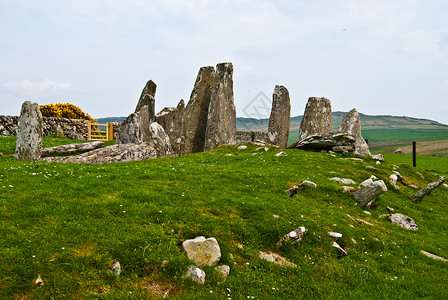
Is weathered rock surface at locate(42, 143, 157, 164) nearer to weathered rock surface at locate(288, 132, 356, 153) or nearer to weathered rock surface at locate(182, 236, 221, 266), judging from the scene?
weathered rock surface at locate(288, 132, 356, 153)

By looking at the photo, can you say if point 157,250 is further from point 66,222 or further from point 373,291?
point 373,291

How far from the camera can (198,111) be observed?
2569 centimetres

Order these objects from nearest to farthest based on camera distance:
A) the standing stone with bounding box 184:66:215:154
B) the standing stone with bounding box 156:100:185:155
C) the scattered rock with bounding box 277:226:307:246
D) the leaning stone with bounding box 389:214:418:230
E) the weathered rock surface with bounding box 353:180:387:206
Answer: the scattered rock with bounding box 277:226:307:246 → the leaning stone with bounding box 389:214:418:230 → the weathered rock surface with bounding box 353:180:387:206 → the standing stone with bounding box 156:100:185:155 → the standing stone with bounding box 184:66:215:154

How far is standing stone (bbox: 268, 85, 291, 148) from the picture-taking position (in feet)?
87.0

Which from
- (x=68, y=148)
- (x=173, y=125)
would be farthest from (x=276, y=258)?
(x=68, y=148)

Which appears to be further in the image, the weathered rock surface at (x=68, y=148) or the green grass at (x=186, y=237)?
the weathered rock surface at (x=68, y=148)

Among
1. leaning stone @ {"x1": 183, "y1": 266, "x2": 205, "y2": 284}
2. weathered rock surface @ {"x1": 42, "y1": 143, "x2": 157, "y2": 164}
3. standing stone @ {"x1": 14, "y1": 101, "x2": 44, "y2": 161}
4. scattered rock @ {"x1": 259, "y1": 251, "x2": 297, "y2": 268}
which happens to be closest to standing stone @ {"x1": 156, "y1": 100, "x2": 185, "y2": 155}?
weathered rock surface @ {"x1": 42, "y1": 143, "x2": 157, "y2": 164}

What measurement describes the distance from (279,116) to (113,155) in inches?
553

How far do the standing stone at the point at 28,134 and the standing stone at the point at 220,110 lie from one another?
11.7m

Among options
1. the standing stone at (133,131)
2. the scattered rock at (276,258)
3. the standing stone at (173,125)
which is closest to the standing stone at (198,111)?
the standing stone at (173,125)

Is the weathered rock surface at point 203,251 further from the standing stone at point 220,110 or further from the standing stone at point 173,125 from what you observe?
the standing stone at point 220,110

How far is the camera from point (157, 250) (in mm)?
7016

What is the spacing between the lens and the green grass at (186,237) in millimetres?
6195

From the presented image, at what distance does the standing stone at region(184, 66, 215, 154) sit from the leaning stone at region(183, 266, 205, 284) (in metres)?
18.4
